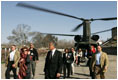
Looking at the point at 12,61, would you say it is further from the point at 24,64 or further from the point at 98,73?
the point at 98,73

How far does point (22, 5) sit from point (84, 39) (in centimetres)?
534

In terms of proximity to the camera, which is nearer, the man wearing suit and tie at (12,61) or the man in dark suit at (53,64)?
the man in dark suit at (53,64)

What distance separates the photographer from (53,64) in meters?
5.66

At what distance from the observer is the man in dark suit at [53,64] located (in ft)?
18.5

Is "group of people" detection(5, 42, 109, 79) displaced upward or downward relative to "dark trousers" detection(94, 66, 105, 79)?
upward

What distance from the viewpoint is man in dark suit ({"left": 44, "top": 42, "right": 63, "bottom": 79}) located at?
5641 millimetres

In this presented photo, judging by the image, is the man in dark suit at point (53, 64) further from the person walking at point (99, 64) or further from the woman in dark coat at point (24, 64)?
the person walking at point (99, 64)

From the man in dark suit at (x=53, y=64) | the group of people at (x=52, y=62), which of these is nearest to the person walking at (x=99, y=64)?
the group of people at (x=52, y=62)

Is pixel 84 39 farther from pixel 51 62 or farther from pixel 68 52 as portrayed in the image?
pixel 51 62

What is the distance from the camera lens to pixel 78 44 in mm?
14438

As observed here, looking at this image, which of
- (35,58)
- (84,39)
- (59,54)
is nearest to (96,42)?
(84,39)

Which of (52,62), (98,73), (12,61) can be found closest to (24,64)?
(12,61)

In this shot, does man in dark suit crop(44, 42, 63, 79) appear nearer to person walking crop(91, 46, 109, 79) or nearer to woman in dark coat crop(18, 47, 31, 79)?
woman in dark coat crop(18, 47, 31, 79)

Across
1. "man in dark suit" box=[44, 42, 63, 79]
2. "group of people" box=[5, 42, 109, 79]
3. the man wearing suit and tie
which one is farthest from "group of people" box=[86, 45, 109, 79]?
the man wearing suit and tie
